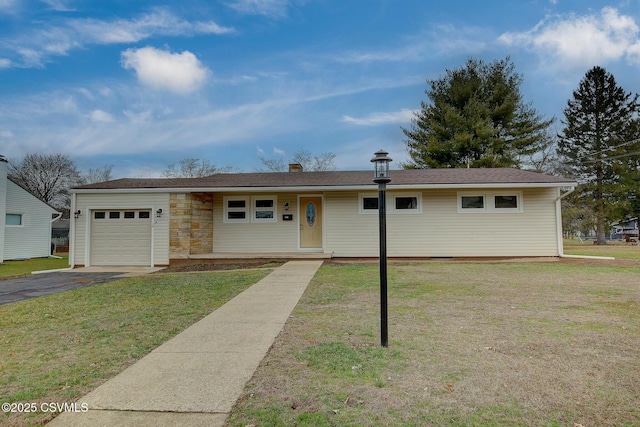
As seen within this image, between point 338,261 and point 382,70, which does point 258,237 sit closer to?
point 338,261

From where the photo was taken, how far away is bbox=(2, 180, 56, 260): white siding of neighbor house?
17.4m

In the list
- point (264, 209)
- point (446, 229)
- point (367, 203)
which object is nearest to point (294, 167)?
point (264, 209)

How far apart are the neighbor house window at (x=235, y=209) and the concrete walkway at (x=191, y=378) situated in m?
8.27

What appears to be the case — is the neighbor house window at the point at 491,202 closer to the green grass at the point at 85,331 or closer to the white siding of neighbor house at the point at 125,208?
the green grass at the point at 85,331

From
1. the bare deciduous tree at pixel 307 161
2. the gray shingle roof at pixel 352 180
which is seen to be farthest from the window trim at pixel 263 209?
the bare deciduous tree at pixel 307 161

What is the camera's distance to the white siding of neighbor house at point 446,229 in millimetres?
12180

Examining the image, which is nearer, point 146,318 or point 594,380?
point 594,380

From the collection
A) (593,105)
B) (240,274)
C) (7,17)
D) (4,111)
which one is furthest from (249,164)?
(593,105)

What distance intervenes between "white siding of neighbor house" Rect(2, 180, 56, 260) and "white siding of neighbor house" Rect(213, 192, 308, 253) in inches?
447

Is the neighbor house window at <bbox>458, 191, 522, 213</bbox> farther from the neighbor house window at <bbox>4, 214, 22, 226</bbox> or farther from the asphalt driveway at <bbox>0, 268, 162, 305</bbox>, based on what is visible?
the neighbor house window at <bbox>4, 214, 22, 226</bbox>

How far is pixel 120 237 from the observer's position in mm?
12305

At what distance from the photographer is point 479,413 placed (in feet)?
7.54

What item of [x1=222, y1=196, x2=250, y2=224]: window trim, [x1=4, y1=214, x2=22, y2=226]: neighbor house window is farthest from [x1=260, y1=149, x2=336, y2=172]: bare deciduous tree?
[x1=222, y1=196, x2=250, y2=224]: window trim

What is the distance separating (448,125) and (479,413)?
2525 centimetres
